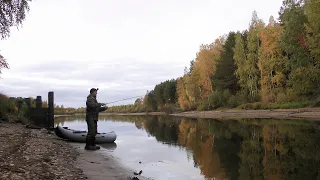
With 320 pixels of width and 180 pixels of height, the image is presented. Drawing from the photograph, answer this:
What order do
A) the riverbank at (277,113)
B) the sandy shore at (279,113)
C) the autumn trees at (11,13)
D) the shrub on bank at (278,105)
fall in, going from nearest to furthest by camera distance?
the autumn trees at (11,13) < the sandy shore at (279,113) < the riverbank at (277,113) < the shrub on bank at (278,105)

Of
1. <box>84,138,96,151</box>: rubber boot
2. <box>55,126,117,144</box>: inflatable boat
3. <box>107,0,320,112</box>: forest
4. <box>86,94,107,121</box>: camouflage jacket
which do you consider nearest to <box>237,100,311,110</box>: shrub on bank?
<box>107,0,320,112</box>: forest

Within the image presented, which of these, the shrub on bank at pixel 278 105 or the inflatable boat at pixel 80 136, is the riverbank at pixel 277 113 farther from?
the inflatable boat at pixel 80 136

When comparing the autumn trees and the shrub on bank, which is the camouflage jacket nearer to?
the autumn trees

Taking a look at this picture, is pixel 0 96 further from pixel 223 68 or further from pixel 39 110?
pixel 223 68

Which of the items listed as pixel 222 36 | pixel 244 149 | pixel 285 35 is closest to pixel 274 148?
pixel 244 149

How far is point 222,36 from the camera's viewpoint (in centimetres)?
7525

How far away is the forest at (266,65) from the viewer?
4094 centimetres

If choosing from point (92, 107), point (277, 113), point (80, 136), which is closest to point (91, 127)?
point (92, 107)

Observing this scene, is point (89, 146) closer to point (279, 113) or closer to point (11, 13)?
point (11, 13)

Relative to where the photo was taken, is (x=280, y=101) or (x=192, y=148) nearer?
(x=192, y=148)

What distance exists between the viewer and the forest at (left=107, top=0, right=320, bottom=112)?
134 ft

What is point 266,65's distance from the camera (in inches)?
2039

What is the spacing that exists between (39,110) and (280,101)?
32.4m

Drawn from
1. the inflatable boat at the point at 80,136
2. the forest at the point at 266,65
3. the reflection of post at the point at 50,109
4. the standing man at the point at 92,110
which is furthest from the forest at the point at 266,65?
the reflection of post at the point at 50,109
